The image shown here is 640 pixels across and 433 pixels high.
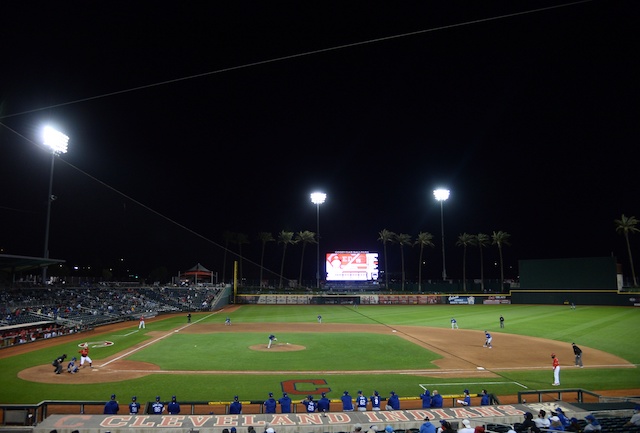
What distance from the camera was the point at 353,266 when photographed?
76.4 m

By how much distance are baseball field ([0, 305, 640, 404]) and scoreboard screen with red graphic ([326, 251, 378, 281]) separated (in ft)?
106

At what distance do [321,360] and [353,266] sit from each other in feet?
169

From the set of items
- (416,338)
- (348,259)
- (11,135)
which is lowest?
(416,338)

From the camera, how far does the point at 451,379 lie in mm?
20844

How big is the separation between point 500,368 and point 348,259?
53.5m

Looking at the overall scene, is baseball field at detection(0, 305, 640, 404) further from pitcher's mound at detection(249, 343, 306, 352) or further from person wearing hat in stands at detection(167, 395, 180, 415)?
person wearing hat in stands at detection(167, 395, 180, 415)

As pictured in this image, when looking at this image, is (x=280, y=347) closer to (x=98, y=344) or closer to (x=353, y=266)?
(x=98, y=344)

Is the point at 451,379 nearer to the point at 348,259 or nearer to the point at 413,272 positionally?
the point at 348,259

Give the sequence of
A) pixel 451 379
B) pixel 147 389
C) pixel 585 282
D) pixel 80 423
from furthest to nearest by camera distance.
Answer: pixel 585 282 < pixel 451 379 < pixel 147 389 < pixel 80 423

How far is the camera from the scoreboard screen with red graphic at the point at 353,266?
7631 centimetres

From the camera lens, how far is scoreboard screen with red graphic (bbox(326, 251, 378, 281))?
76312 millimetres

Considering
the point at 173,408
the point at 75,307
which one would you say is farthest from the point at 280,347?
the point at 75,307

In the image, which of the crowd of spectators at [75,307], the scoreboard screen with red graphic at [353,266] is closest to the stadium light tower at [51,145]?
the crowd of spectators at [75,307]

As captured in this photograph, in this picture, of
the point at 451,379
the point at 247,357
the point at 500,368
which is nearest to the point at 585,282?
the point at 500,368
